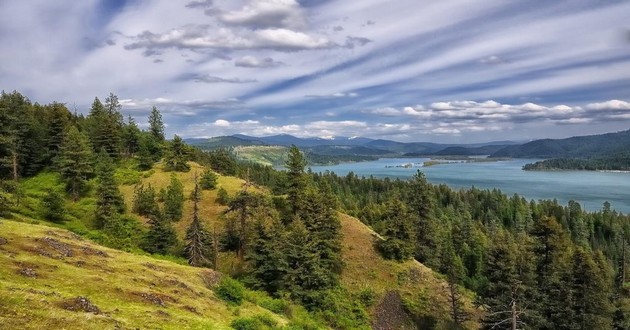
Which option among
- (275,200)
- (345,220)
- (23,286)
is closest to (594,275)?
(345,220)

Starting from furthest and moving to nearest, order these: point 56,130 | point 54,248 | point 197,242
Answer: point 56,130 → point 197,242 → point 54,248

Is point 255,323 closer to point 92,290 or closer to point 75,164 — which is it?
point 92,290

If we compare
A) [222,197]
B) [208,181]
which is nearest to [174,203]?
[222,197]

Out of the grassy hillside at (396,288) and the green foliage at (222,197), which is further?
the green foliage at (222,197)

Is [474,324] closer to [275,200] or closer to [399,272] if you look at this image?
[399,272]

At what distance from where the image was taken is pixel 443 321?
2196 inches

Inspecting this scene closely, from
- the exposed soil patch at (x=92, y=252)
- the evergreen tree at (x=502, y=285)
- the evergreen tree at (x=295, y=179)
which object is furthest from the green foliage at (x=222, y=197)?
the evergreen tree at (x=502, y=285)

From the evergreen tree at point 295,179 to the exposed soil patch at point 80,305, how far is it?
46.9 meters

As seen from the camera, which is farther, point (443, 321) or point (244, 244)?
point (244, 244)

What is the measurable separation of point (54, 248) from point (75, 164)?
53118 millimetres

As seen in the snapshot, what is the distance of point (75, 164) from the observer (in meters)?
78.9

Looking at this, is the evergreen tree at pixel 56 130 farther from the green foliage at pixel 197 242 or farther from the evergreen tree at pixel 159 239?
the green foliage at pixel 197 242

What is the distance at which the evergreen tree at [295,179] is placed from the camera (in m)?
68.2

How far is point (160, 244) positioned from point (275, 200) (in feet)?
73.7
